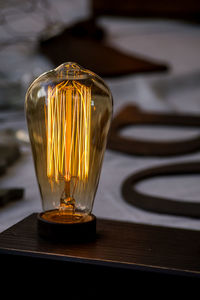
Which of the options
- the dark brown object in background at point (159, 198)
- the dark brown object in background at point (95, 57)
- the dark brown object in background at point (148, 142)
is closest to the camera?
the dark brown object in background at point (159, 198)

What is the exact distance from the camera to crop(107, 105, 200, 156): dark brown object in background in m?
1.08

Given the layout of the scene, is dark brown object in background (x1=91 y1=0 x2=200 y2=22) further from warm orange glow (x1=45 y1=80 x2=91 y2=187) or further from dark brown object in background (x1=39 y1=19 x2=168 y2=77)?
warm orange glow (x1=45 y1=80 x2=91 y2=187)

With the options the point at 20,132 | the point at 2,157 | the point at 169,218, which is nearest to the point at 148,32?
the point at 20,132

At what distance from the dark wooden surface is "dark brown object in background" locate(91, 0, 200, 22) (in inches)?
90.6

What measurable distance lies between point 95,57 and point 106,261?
4.31 feet

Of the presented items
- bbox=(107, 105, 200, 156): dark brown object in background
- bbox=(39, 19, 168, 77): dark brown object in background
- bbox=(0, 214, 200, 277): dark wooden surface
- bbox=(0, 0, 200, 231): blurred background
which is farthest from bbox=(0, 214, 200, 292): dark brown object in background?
bbox=(39, 19, 168, 77): dark brown object in background

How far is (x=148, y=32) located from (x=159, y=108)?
104cm

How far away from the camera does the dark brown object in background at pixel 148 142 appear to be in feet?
3.53

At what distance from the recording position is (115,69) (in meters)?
1.67

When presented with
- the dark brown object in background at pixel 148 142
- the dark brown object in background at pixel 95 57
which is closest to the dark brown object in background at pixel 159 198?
the dark brown object in background at pixel 148 142

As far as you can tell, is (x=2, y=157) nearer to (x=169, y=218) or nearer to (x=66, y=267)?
(x=169, y=218)

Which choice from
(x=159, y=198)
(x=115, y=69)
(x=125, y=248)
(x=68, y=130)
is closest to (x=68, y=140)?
(x=68, y=130)

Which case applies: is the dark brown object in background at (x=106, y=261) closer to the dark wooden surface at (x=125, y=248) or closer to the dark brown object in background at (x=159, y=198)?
the dark wooden surface at (x=125, y=248)

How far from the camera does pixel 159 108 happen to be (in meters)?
1.48
